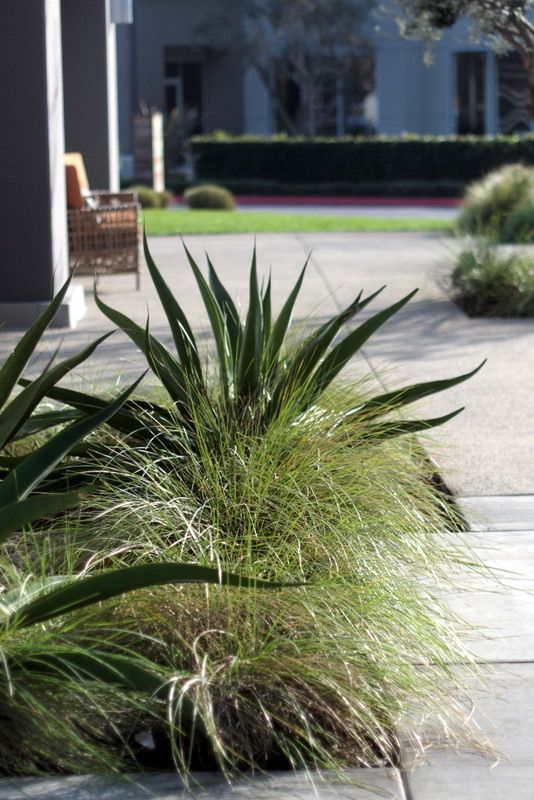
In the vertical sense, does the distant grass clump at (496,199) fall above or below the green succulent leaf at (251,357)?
above

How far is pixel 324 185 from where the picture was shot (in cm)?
3306

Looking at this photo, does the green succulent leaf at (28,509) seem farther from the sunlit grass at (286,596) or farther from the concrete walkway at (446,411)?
the concrete walkway at (446,411)

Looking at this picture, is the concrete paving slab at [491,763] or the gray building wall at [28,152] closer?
the concrete paving slab at [491,763]

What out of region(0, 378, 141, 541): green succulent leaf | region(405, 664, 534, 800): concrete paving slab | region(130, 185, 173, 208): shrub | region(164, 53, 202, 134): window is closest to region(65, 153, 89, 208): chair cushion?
region(0, 378, 141, 541): green succulent leaf

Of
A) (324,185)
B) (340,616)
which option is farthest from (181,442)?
(324,185)

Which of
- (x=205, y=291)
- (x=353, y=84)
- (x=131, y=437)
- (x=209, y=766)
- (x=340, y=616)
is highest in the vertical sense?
(x=353, y=84)

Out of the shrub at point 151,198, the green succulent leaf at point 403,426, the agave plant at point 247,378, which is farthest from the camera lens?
the shrub at point 151,198

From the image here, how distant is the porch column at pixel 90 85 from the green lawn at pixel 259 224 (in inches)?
74.2

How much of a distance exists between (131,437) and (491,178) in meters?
13.7

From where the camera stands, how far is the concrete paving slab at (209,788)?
2986mm

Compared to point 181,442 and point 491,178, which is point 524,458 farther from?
point 491,178

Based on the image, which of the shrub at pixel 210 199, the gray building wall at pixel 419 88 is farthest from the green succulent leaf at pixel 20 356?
the gray building wall at pixel 419 88

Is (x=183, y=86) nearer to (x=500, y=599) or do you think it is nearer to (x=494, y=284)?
(x=494, y=284)

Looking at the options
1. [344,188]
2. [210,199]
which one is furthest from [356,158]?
[210,199]
